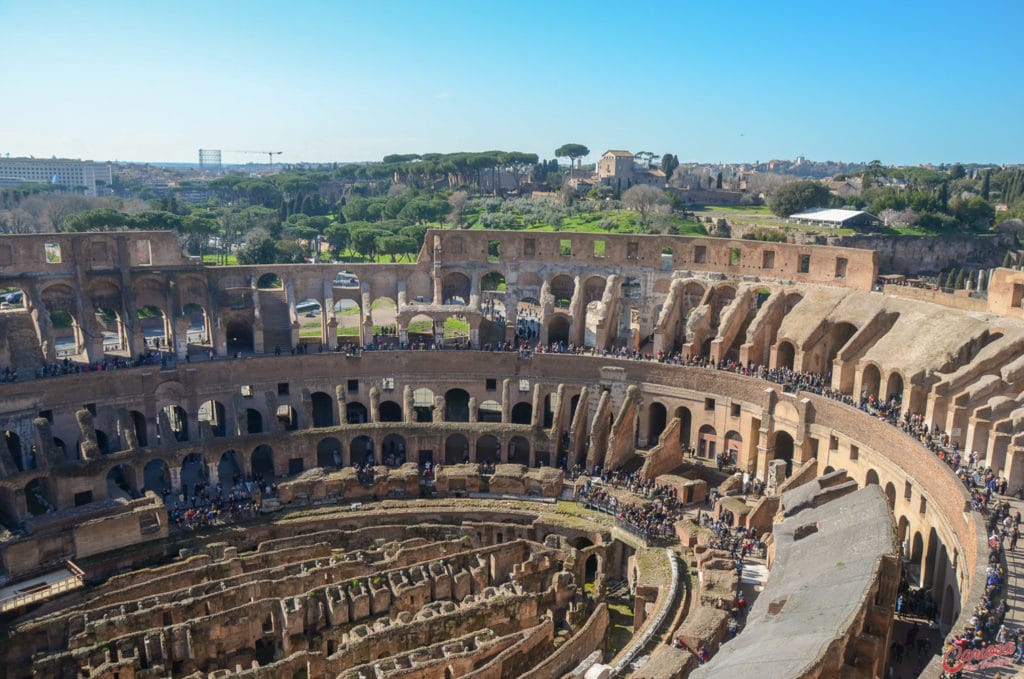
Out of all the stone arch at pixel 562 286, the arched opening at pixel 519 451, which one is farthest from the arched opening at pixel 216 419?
the stone arch at pixel 562 286

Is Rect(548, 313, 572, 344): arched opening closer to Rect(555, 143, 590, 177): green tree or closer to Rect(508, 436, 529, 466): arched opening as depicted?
Rect(508, 436, 529, 466): arched opening

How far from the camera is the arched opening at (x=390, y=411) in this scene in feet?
120

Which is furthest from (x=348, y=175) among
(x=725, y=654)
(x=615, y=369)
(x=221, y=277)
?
(x=725, y=654)

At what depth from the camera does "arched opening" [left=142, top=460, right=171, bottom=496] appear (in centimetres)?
3014

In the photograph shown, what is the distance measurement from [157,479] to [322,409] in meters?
7.54

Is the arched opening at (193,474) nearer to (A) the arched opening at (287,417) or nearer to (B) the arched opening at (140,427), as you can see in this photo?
(B) the arched opening at (140,427)

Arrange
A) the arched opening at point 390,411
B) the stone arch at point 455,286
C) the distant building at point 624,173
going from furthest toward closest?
the distant building at point 624,173 → the stone arch at point 455,286 → the arched opening at point 390,411

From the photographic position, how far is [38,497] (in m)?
28.0

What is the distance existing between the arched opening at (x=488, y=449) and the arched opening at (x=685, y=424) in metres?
8.07

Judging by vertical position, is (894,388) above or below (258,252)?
below

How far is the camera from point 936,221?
58.2 metres

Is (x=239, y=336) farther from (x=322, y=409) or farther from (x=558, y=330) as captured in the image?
(x=558, y=330)

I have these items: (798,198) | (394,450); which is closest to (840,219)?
(798,198)

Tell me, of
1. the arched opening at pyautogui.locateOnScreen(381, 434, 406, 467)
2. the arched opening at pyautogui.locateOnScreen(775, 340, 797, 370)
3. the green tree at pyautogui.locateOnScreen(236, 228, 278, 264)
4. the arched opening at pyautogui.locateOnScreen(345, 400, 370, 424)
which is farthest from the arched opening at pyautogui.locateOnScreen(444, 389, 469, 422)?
the green tree at pyautogui.locateOnScreen(236, 228, 278, 264)
